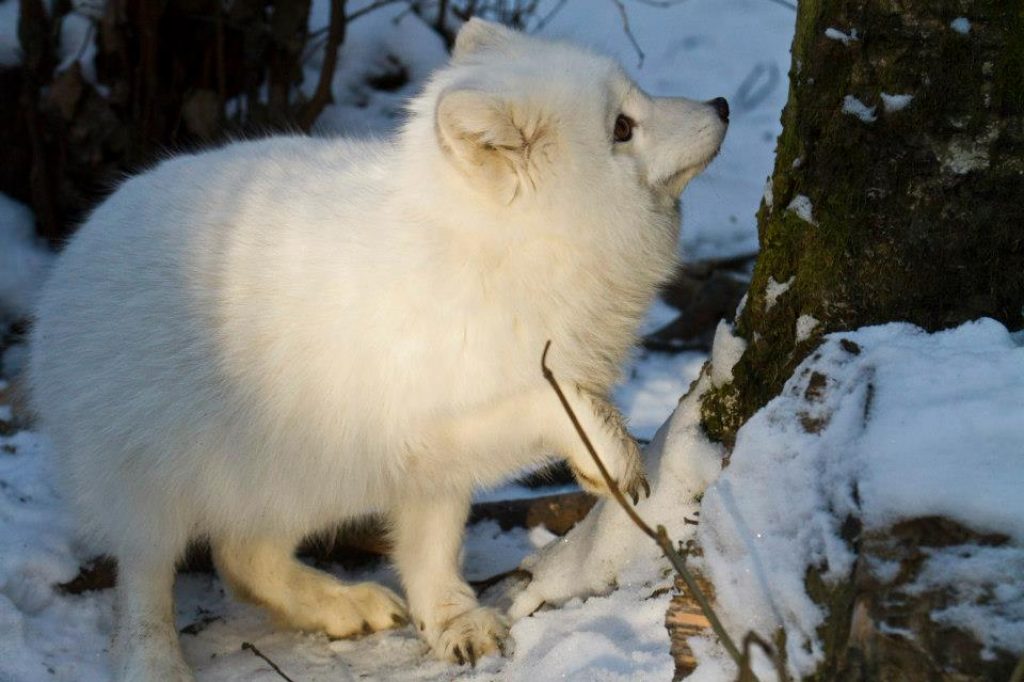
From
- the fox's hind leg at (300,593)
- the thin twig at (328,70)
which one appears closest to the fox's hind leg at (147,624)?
the fox's hind leg at (300,593)

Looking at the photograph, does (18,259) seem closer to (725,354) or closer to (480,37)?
(480,37)

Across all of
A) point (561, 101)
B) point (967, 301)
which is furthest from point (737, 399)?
point (561, 101)

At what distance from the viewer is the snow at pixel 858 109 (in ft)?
8.90

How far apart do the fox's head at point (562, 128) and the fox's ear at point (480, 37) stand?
110 mm

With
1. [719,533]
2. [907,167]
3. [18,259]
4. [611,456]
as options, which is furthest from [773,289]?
[18,259]

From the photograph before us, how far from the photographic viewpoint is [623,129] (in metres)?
3.25

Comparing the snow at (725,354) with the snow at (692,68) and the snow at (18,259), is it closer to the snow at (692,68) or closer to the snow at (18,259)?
the snow at (692,68)

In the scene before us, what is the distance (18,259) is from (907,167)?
4.91 m

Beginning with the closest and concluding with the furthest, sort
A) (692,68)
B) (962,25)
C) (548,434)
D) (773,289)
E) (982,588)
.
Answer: (982,588) → (962,25) → (773,289) → (548,434) → (692,68)

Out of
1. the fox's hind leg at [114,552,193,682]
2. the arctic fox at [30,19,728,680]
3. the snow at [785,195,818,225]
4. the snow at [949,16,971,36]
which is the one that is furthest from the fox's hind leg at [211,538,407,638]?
the snow at [949,16,971,36]

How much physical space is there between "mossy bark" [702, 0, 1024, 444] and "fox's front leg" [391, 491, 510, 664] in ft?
3.69

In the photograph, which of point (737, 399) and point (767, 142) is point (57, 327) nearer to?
point (737, 399)

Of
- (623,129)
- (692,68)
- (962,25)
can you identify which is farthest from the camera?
(692,68)

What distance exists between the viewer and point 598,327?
127 inches
